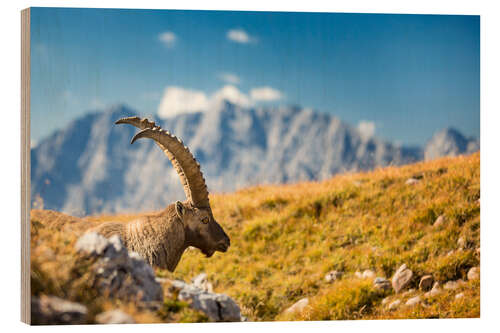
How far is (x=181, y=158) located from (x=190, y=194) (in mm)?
→ 600

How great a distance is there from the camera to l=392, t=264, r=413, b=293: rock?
9.09m

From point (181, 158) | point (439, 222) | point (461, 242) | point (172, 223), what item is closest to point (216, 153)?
point (181, 158)

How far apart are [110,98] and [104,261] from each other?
10.4 feet

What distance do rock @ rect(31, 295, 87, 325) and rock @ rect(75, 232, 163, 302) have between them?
42cm

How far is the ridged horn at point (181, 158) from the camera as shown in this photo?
25.2 ft

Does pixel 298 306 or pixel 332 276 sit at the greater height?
pixel 332 276

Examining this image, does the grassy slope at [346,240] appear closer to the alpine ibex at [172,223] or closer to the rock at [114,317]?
the alpine ibex at [172,223]

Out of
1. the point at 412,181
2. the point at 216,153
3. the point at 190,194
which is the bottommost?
the point at 190,194

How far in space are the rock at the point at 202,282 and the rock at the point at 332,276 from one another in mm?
2007

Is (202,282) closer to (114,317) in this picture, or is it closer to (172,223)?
(172,223)

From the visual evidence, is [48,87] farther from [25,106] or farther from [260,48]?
[260,48]

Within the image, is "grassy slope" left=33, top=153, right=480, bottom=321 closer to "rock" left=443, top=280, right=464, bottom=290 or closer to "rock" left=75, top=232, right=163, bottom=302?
"rock" left=443, top=280, right=464, bottom=290

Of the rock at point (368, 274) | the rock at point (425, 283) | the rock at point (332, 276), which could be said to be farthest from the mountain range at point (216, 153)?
the rock at point (425, 283)

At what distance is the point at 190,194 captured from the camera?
8.04 m
